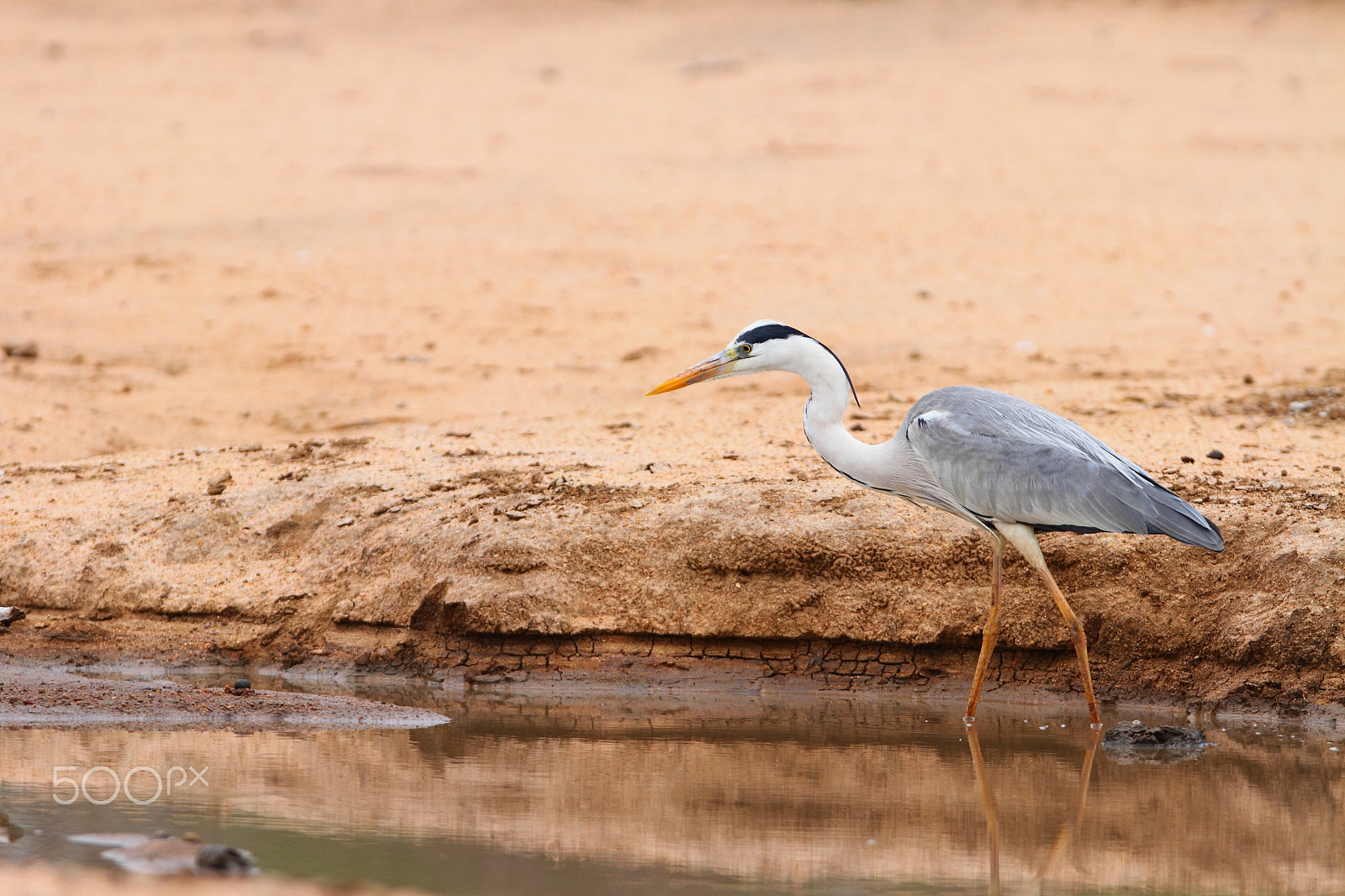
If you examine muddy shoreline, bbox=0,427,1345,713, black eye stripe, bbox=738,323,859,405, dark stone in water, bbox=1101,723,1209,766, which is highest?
black eye stripe, bbox=738,323,859,405

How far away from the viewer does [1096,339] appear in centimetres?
955

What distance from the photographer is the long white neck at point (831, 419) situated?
5.39m

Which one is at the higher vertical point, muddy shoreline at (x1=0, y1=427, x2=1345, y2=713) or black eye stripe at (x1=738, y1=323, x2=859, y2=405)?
black eye stripe at (x1=738, y1=323, x2=859, y2=405)

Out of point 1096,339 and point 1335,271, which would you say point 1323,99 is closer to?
point 1335,271

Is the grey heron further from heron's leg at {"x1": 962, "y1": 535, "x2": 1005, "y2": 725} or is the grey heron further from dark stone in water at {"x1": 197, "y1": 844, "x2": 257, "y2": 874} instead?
dark stone in water at {"x1": 197, "y1": 844, "x2": 257, "y2": 874}

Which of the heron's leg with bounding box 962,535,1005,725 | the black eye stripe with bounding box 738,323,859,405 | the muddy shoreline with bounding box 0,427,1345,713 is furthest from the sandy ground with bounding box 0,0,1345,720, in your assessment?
the black eye stripe with bounding box 738,323,859,405

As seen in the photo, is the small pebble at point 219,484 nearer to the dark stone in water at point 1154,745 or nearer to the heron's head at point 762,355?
the heron's head at point 762,355

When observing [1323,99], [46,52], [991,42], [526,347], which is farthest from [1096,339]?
[46,52]

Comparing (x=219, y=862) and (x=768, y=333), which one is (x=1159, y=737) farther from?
(x=219, y=862)

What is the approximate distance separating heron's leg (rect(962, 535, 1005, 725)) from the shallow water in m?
0.07

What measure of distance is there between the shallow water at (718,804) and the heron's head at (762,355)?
50.4 inches

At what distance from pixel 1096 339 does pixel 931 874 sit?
664 centimetres

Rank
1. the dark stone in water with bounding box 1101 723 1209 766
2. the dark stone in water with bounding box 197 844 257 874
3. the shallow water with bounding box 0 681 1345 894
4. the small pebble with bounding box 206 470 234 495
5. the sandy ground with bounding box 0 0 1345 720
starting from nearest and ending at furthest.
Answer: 1. the dark stone in water with bounding box 197 844 257 874
2. the shallow water with bounding box 0 681 1345 894
3. the dark stone in water with bounding box 1101 723 1209 766
4. the sandy ground with bounding box 0 0 1345 720
5. the small pebble with bounding box 206 470 234 495

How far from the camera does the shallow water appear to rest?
352 centimetres
